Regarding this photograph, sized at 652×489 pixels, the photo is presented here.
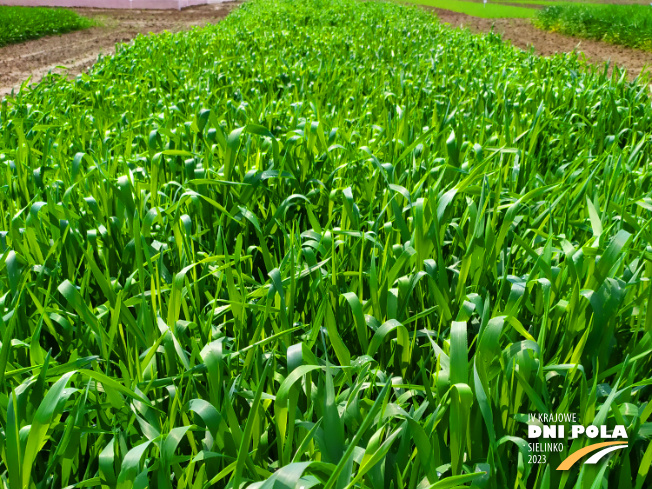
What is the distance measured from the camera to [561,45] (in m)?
13.9

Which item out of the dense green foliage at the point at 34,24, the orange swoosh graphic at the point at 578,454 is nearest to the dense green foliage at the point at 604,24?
the dense green foliage at the point at 34,24

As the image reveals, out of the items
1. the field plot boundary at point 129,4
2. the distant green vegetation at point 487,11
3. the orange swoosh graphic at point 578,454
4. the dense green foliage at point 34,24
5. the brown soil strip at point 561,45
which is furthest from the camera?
the field plot boundary at point 129,4

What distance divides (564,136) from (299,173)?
1.67 m

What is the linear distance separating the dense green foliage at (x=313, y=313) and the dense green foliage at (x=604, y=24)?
12.2m

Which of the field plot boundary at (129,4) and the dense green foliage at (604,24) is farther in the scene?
the field plot boundary at (129,4)

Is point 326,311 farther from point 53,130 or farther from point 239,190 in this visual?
point 53,130

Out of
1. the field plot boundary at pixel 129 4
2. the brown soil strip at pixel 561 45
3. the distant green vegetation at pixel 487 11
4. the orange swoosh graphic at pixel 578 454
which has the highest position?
the field plot boundary at pixel 129 4

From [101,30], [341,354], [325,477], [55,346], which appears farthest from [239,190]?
[101,30]

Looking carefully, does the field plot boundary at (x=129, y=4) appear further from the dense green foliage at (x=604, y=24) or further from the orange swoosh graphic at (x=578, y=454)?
the orange swoosh graphic at (x=578, y=454)

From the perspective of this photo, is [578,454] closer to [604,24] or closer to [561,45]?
[561,45]

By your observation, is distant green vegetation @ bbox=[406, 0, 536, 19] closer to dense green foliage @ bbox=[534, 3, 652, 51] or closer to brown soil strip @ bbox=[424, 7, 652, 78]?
brown soil strip @ bbox=[424, 7, 652, 78]

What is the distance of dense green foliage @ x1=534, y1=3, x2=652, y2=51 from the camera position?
13.3 metres

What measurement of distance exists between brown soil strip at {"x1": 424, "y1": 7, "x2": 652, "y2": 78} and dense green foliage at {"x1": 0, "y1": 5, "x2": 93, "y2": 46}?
10104 millimetres

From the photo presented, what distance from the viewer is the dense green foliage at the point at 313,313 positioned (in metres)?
1.04
